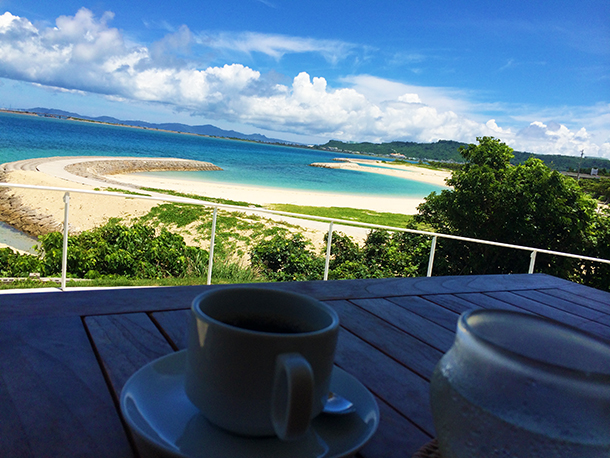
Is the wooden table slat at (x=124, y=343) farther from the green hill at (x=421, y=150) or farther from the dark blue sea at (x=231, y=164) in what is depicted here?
the green hill at (x=421, y=150)

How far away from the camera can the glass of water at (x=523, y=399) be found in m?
0.28

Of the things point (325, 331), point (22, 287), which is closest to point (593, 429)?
point (325, 331)

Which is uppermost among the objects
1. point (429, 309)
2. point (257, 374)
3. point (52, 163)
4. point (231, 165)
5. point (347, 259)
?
point (257, 374)

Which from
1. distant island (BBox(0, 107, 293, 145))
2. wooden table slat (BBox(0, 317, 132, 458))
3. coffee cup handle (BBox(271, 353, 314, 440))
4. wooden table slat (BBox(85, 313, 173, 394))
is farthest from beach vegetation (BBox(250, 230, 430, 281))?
distant island (BBox(0, 107, 293, 145))

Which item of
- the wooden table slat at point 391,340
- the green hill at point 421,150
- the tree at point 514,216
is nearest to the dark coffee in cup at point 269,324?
the wooden table slat at point 391,340

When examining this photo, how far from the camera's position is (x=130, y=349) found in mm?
640

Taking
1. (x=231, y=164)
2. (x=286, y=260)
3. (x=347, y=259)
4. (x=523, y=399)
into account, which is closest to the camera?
(x=523, y=399)

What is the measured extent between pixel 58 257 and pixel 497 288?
4697mm

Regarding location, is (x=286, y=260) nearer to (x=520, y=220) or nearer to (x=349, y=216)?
(x=520, y=220)

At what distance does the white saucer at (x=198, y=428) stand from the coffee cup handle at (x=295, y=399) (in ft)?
0.19

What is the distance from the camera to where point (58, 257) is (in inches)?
185

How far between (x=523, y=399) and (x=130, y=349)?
54 centimetres

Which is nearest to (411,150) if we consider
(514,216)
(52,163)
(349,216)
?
(52,163)

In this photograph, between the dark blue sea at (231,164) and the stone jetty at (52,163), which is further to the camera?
the dark blue sea at (231,164)
